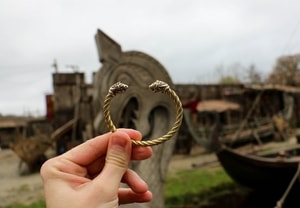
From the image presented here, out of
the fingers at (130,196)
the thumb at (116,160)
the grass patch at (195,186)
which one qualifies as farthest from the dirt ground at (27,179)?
the thumb at (116,160)

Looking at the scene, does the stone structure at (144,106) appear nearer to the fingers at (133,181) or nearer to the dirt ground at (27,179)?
the fingers at (133,181)

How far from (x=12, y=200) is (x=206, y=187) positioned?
178 inches

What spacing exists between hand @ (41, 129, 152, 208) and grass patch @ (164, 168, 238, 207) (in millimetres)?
7580

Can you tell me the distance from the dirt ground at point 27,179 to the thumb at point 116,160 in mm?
8876

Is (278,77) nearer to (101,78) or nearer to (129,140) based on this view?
(101,78)

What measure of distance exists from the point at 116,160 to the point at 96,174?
0.36 feet

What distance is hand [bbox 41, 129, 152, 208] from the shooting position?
35.3 inches

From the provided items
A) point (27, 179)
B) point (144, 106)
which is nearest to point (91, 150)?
point (144, 106)

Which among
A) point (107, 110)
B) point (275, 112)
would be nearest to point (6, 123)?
point (275, 112)

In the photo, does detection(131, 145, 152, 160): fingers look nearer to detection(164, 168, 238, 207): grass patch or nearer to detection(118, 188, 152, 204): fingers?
detection(118, 188, 152, 204): fingers

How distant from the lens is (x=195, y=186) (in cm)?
963

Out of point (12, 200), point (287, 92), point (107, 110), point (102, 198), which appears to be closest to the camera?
point (102, 198)

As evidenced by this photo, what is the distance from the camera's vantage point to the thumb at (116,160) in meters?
0.93

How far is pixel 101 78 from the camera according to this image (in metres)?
4.66
